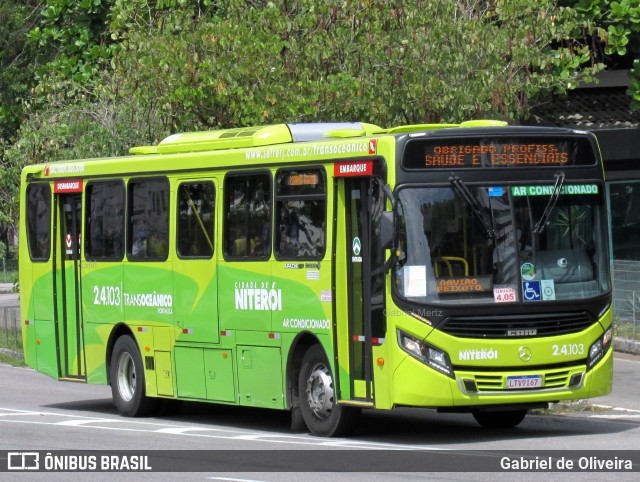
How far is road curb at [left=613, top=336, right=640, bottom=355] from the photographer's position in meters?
23.9

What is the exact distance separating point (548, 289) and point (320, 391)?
2.47m

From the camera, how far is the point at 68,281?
61.3 feet

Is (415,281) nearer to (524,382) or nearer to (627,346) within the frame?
(524,382)

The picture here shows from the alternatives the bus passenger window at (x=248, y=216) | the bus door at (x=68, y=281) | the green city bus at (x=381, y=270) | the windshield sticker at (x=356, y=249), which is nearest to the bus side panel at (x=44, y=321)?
the bus door at (x=68, y=281)

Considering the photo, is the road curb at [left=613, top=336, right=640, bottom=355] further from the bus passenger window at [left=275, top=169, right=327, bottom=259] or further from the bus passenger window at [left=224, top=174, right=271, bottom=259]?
the bus passenger window at [left=275, top=169, right=327, bottom=259]

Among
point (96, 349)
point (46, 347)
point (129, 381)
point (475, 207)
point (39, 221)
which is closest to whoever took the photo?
point (475, 207)

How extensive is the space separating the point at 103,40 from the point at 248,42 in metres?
10.1

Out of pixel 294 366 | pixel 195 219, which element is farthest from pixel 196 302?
pixel 294 366

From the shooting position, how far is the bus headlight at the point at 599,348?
14.0 meters

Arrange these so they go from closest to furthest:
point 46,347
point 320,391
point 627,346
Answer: point 320,391 < point 46,347 < point 627,346

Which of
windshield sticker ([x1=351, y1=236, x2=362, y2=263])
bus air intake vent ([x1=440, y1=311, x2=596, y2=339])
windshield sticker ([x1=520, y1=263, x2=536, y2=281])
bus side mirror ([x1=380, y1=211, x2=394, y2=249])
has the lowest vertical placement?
bus air intake vent ([x1=440, y1=311, x2=596, y2=339])

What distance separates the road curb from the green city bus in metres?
9.15

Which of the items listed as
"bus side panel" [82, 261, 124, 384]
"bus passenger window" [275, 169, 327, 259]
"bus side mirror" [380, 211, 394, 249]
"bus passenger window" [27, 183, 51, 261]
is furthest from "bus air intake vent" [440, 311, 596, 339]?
"bus passenger window" [27, 183, 51, 261]

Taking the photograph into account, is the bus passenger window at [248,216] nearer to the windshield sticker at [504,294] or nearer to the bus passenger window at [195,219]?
the bus passenger window at [195,219]
